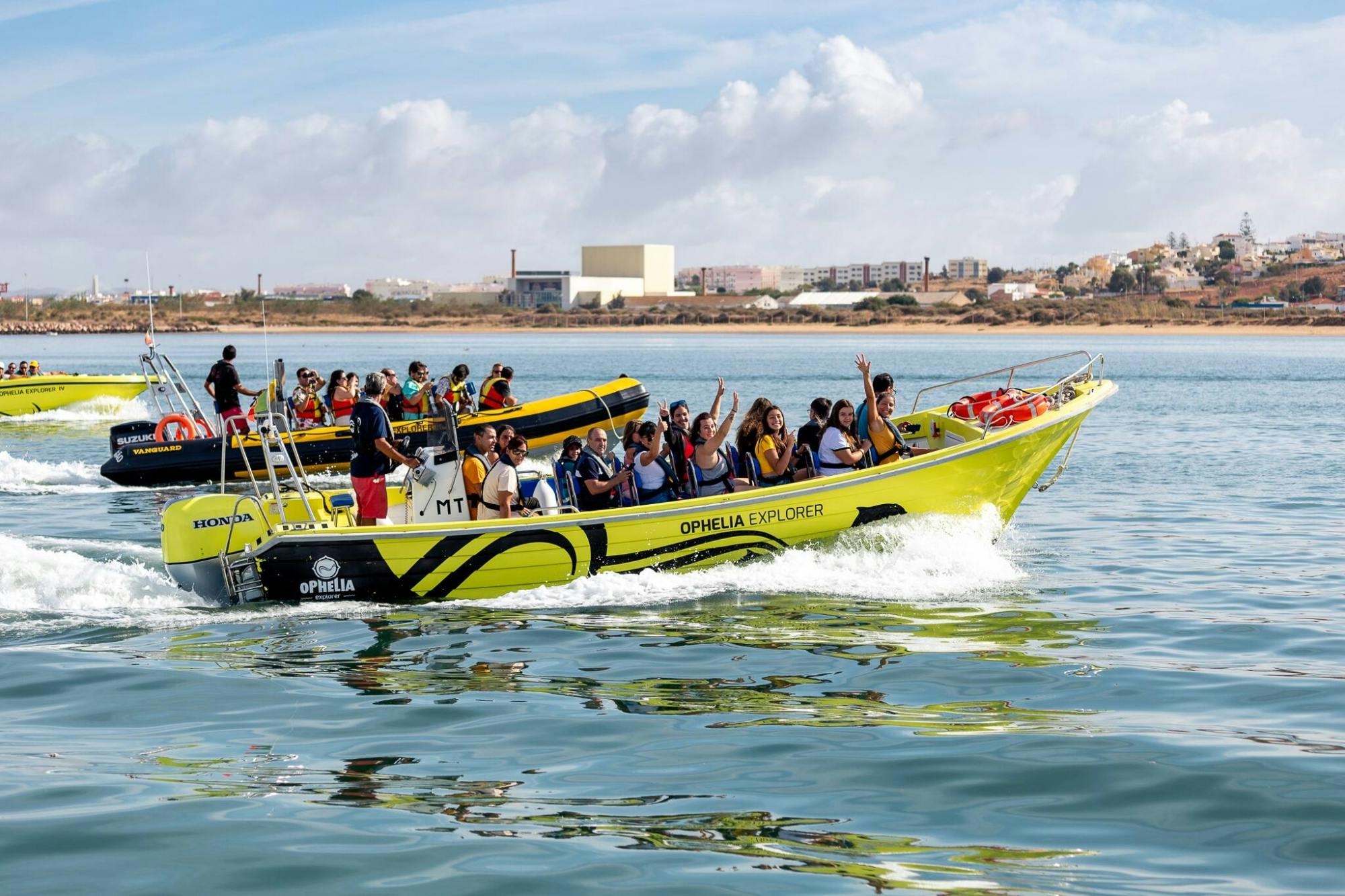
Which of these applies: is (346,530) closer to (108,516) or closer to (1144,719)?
(1144,719)

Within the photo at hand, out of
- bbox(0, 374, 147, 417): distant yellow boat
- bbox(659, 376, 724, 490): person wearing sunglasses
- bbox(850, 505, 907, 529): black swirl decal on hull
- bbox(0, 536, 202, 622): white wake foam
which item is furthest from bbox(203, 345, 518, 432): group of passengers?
bbox(0, 374, 147, 417): distant yellow boat

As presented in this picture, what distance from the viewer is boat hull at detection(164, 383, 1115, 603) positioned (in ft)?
35.3

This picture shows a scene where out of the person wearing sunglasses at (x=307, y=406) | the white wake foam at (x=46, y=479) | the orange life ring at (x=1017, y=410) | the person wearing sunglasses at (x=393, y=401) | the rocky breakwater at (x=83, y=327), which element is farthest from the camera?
the rocky breakwater at (x=83, y=327)

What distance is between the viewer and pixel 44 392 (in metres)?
30.8

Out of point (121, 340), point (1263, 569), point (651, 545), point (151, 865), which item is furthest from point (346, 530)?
point (121, 340)

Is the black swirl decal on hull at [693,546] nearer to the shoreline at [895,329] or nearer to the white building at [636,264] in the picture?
the shoreline at [895,329]

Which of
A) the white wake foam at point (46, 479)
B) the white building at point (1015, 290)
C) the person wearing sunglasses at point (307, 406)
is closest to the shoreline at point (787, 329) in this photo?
the white building at point (1015, 290)

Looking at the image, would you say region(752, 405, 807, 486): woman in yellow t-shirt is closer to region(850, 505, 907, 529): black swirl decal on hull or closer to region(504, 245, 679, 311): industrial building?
region(850, 505, 907, 529): black swirl decal on hull

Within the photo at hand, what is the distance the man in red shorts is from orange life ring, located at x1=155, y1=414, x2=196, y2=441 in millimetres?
9324

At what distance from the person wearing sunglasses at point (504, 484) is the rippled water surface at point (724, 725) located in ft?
2.64

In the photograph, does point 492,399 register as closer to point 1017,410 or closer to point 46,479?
point 46,479

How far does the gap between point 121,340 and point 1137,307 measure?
238 feet

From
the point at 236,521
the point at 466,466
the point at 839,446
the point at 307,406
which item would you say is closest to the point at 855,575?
the point at 839,446

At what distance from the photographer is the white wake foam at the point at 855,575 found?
35.9ft
